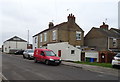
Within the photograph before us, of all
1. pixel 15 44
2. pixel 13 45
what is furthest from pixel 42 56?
pixel 15 44

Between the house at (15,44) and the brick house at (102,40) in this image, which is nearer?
the brick house at (102,40)

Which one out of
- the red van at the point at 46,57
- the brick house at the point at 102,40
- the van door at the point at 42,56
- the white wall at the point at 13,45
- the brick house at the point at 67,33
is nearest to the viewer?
the red van at the point at 46,57

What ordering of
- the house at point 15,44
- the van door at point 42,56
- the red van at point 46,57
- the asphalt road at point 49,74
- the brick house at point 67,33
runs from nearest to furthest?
the asphalt road at point 49,74, the red van at point 46,57, the van door at point 42,56, the brick house at point 67,33, the house at point 15,44

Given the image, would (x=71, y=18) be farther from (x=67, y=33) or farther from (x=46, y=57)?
(x=46, y=57)

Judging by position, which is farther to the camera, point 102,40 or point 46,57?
point 102,40

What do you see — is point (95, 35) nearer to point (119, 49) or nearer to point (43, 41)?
point (119, 49)

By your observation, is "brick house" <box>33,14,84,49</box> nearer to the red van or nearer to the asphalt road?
the red van

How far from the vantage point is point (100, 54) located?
70.6ft

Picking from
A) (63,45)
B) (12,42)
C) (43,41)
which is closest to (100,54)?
(63,45)

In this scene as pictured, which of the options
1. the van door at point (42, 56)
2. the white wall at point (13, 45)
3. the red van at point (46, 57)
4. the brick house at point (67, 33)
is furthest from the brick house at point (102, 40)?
the white wall at point (13, 45)

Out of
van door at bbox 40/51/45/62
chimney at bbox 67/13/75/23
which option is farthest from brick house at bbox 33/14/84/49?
van door at bbox 40/51/45/62

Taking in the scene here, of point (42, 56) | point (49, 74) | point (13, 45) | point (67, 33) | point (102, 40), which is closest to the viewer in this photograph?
point (49, 74)

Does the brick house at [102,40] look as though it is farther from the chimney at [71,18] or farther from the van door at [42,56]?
the van door at [42,56]

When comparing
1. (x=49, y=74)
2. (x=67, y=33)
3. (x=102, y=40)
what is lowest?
(x=49, y=74)
